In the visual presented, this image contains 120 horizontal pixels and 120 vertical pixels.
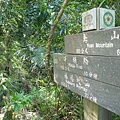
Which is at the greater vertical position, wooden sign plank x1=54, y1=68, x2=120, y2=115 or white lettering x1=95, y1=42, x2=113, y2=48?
white lettering x1=95, y1=42, x2=113, y2=48

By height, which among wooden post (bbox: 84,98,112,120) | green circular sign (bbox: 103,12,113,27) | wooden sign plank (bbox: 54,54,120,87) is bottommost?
wooden post (bbox: 84,98,112,120)

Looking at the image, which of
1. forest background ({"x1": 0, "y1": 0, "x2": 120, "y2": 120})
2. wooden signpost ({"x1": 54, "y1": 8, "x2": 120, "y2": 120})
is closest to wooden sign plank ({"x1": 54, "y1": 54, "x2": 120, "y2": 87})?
wooden signpost ({"x1": 54, "y1": 8, "x2": 120, "y2": 120})

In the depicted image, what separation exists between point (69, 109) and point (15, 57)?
0.83 m

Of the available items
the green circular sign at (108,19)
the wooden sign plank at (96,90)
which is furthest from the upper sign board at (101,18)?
→ the wooden sign plank at (96,90)

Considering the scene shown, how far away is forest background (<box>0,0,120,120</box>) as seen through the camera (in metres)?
1.61

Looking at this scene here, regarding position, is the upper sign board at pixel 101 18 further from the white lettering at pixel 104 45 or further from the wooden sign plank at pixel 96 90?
the wooden sign plank at pixel 96 90

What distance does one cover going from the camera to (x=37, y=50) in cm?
180

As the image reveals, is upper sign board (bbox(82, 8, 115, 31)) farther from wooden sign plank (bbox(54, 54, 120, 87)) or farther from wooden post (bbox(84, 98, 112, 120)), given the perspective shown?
wooden post (bbox(84, 98, 112, 120))

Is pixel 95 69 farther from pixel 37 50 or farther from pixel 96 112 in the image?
pixel 37 50

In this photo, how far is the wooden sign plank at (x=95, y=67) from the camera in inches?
27.9

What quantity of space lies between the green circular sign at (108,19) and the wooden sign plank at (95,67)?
0.66 ft

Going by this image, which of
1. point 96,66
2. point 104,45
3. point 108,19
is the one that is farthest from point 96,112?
point 108,19

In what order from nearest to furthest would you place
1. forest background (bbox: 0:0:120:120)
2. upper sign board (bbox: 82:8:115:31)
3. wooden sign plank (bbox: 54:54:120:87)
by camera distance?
wooden sign plank (bbox: 54:54:120:87) < upper sign board (bbox: 82:8:115:31) < forest background (bbox: 0:0:120:120)

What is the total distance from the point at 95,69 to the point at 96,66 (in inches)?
0.6
